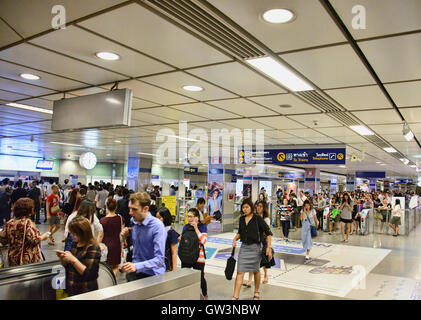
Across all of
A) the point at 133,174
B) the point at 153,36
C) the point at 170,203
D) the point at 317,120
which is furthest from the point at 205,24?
the point at 133,174

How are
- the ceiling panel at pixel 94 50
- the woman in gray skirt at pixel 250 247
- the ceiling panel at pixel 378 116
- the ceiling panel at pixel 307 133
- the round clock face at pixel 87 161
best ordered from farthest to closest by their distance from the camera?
the round clock face at pixel 87 161 < the ceiling panel at pixel 307 133 < the ceiling panel at pixel 378 116 < the woman in gray skirt at pixel 250 247 < the ceiling panel at pixel 94 50

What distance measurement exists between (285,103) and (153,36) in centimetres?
332

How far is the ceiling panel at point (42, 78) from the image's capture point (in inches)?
192

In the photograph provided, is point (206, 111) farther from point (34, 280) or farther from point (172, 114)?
point (34, 280)

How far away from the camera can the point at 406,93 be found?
16.7 feet

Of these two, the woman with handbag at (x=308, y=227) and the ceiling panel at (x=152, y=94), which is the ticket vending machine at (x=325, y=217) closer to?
the woman with handbag at (x=308, y=227)

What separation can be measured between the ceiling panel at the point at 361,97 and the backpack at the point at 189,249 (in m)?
2.98

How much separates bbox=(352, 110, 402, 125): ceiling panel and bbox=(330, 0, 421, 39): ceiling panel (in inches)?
146

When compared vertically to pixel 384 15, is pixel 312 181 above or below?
below

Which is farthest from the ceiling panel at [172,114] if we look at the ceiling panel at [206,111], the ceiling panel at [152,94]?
the ceiling panel at [152,94]

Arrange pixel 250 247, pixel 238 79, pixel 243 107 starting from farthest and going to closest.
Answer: pixel 243 107 → pixel 250 247 → pixel 238 79

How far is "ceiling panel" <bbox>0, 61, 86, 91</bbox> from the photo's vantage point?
4.89m
